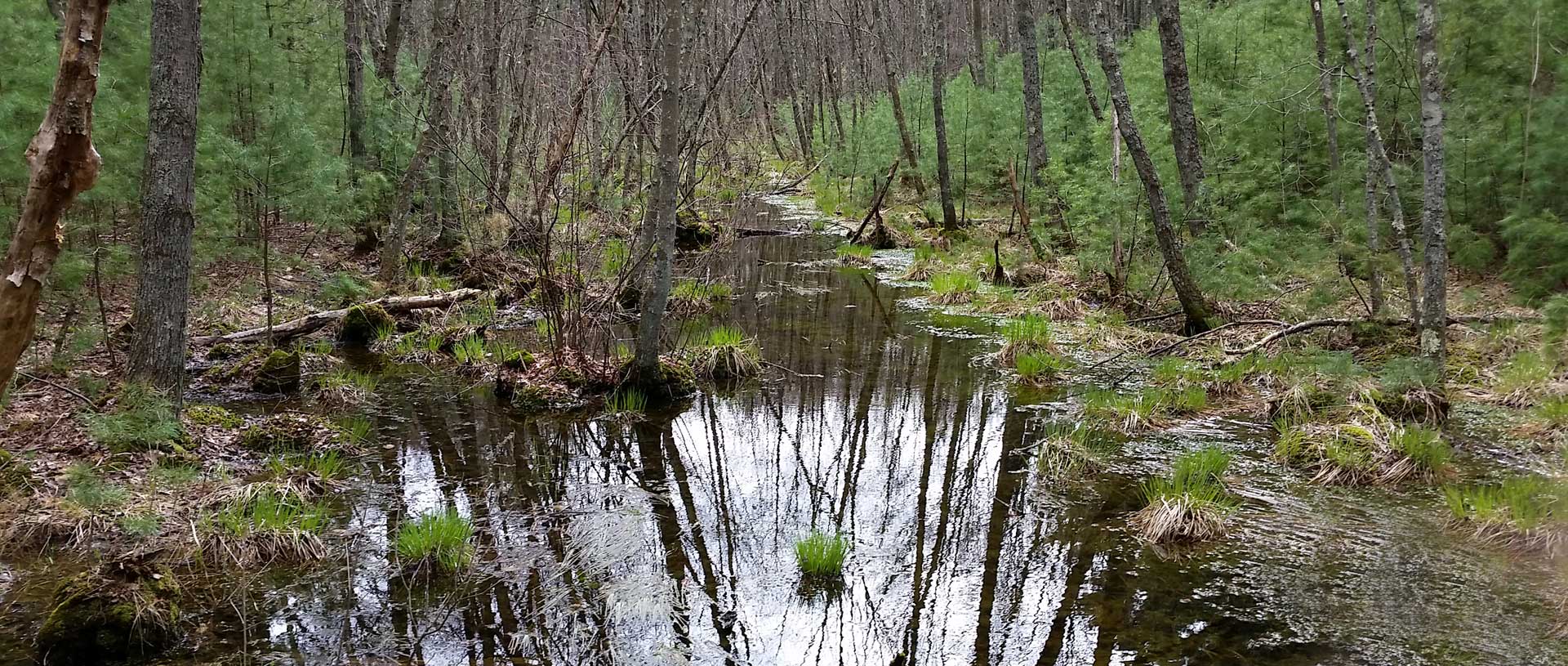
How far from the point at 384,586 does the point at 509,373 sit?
4363 mm

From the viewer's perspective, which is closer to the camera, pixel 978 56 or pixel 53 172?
pixel 53 172

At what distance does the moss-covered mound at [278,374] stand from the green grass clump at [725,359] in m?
4.18

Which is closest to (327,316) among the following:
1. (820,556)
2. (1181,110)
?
(820,556)

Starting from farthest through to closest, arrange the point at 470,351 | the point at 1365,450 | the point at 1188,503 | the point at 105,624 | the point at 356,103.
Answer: the point at 356,103
the point at 470,351
the point at 1365,450
the point at 1188,503
the point at 105,624

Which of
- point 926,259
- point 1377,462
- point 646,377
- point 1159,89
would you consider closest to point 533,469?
point 646,377

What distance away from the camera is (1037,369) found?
30.8 ft

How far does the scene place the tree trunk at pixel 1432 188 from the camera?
6980mm

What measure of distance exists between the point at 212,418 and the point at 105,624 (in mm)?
3717

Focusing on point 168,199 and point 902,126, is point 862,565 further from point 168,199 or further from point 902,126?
point 902,126

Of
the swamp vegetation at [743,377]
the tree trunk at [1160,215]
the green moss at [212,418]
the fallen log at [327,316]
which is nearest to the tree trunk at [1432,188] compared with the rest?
the swamp vegetation at [743,377]

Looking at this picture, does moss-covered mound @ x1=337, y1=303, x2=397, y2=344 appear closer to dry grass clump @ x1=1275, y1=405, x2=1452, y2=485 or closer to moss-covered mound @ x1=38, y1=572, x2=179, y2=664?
moss-covered mound @ x1=38, y1=572, x2=179, y2=664

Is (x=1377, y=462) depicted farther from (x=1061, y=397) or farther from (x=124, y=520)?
(x=124, y=520)

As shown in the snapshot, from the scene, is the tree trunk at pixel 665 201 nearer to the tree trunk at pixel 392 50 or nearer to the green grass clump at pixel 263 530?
the green grass clump at pixel 263 530

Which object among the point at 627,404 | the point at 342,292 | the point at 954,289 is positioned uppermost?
the point at 342,292
